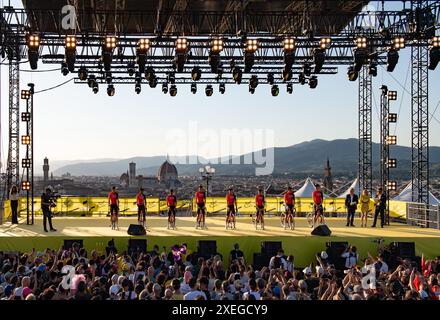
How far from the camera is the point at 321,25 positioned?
25.8 m

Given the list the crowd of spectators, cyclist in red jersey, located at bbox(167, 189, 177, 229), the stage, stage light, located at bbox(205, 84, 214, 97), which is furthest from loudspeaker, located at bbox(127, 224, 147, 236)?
stage light, located at bbox(205, 84, 214, 97)

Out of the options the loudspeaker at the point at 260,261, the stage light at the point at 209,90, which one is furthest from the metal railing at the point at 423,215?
the stage light at the point at 209,90

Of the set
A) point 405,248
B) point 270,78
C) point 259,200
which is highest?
point 270,78

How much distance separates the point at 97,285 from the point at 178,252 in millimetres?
6759

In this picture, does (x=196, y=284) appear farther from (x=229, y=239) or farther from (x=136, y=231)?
(x=136, y=231)

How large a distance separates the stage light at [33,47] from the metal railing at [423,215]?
17.6 metres

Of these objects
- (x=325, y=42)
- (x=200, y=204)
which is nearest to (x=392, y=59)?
(x=325, y=42)

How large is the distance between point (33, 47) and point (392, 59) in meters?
14.4

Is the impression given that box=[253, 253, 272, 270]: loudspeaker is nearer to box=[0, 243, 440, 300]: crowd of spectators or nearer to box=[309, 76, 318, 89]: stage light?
box=[0, 243, 440, 300]: crowd of spectators

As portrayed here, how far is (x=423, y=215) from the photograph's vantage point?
23.3 metres

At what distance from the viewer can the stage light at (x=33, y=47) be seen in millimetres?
18750

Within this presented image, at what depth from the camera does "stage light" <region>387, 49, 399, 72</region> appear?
20.6 metres
